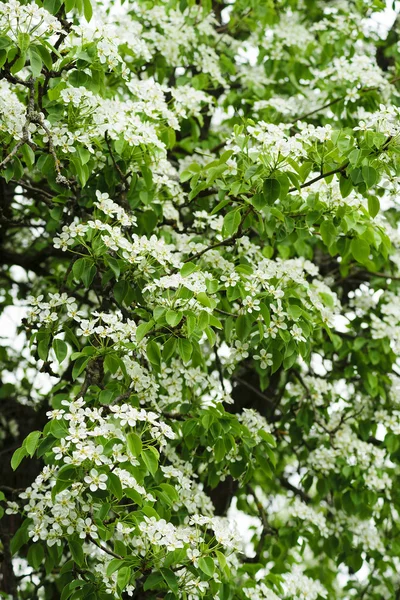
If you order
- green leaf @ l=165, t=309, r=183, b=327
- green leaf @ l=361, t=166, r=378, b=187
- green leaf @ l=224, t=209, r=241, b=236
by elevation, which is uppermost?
green leaf @ l=361, t=166, r=378, b=187

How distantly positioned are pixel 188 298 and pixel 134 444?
0.56m

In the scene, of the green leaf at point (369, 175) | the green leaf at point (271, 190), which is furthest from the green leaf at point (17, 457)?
the green leaf at point (369, 175)

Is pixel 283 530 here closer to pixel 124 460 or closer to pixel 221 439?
pixel 221 439

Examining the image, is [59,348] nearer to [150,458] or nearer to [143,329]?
[143,329]

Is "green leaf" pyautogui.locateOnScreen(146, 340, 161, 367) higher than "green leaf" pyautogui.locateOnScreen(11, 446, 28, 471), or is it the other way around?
"green leaf" pyautogui.locateOnScreen(146, 340, 161, 367)

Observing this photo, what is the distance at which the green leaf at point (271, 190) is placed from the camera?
10.2ft

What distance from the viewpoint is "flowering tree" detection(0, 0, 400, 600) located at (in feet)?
9.69

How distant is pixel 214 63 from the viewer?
487 centimetres

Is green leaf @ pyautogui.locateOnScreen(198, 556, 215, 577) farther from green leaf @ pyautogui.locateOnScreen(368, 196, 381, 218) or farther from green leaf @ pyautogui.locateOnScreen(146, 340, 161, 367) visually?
green leaf @ pyautogui.locateOnScreen(368, 196, 381, 218)

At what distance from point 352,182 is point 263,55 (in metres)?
2.29

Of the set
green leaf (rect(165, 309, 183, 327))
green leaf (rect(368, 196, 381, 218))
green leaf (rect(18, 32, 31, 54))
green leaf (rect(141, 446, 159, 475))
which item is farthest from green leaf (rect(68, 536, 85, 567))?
green leaf (rect(18, 32, 31, 54))

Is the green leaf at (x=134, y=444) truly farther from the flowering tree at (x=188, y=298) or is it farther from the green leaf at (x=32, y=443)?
the green leaf at (x=32, y=443)

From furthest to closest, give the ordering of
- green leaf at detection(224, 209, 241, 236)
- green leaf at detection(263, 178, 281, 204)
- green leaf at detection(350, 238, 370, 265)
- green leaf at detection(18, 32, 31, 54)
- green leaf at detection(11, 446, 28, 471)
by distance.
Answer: green leaf at detection(350, 238, 370, 265)
green leaf at detection(224, 209, 241, 236)
green leaf at detection(263, 178, 281, 204)
green leaf at detection(18, 32, 31, 54)
green leaf at detection(11, 446, 28, 471)

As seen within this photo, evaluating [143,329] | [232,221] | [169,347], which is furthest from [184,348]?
[232,221]
